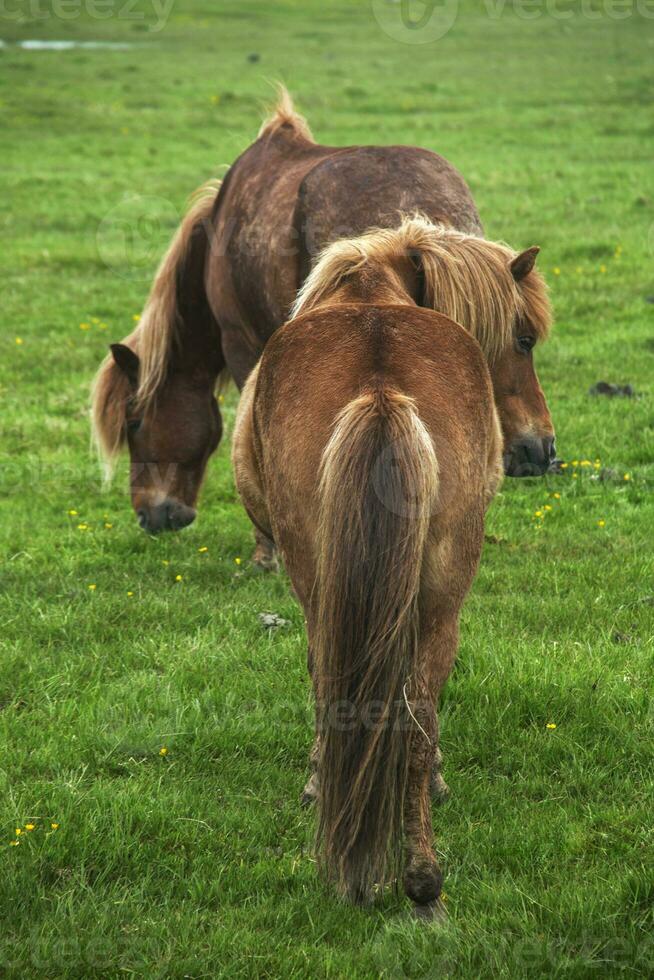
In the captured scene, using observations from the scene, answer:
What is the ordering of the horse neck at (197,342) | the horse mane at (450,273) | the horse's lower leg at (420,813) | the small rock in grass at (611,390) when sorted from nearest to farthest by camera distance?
the horse's lower leg at (420,813), the horse mane at (450,273), the horse neck at (197,342), the small rock in grass at (611,390)

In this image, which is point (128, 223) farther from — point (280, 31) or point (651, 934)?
point (280, 31)

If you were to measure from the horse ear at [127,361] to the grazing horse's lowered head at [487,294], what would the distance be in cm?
289

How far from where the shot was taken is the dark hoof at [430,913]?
11.4 ft

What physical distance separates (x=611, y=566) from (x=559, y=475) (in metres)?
1.52

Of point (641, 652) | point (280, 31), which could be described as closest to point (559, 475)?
point (641, 652)

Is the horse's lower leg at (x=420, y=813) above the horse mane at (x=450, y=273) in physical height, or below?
below

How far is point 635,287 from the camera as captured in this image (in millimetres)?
12188

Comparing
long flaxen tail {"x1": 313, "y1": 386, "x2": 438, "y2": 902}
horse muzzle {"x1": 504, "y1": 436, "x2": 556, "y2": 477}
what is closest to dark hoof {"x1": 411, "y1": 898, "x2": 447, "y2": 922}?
long flaxen tail {"x1": 313, "y1": 386, "x2": 438, "y2": 902}

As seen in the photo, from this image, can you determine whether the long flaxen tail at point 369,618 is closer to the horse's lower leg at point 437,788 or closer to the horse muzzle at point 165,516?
the horse's lower leg at point 437,788

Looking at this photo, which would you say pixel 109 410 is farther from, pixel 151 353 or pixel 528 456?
pixel 528 456

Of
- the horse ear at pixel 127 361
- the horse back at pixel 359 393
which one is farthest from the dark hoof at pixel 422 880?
the horse ear at pixel 127 361

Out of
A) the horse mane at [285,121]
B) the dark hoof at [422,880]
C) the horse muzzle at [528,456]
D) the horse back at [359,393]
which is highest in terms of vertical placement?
the horse mane at [285,121]

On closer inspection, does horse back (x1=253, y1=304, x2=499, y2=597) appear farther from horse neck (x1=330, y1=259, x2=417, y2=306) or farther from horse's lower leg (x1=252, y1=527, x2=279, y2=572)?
horse's lower leg (x1=252, y1=527, x2=279, y2=572)

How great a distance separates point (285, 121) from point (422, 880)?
469 cm
